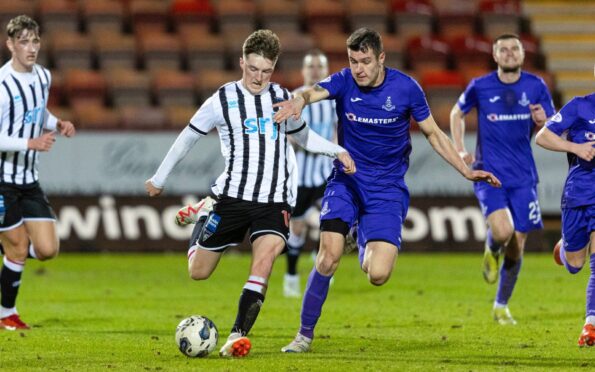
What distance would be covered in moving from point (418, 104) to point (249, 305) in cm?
178

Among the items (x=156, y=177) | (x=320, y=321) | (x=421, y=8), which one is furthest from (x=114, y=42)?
(x=156, y=177)

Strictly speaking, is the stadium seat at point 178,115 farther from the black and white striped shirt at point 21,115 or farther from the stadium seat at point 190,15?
the black and white striped shirt at point 21,115

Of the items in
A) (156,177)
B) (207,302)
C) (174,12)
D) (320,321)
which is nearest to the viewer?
(156,177)

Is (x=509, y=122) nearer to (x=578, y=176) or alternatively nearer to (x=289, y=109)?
(x=578, y=176)

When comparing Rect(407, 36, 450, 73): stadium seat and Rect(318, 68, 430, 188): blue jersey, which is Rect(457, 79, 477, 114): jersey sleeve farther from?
Rect(407, 36, 450, 73): stadium seat

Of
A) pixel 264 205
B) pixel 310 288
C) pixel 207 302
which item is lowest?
pixel 207 302

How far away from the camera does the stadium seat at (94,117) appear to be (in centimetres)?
1712

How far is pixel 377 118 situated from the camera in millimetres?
7969

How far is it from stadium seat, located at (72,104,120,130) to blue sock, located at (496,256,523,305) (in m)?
8.35

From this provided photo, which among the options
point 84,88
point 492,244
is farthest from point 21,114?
point 84,88

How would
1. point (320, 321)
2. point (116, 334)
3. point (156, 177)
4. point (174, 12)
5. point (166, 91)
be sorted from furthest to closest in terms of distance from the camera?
point (174, 12) → point (166, 91) → point (320, 321) → point (116, 334) → point (156, 177)

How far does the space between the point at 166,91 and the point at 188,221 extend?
1060 centimetres

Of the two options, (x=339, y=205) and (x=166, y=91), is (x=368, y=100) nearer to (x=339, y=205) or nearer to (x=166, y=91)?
(x=339, y=205)

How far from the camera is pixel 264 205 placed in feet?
25.7
